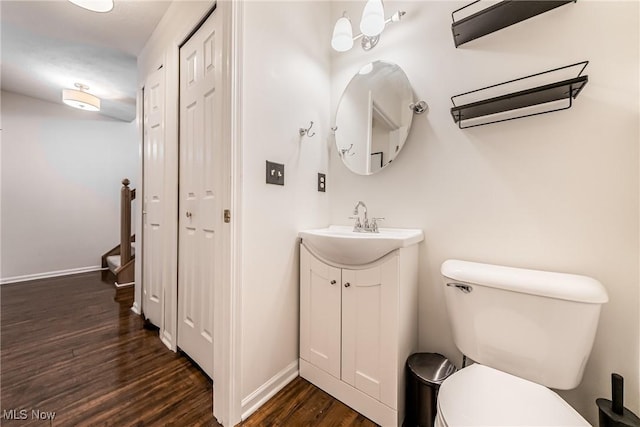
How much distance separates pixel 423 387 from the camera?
1.01 meters

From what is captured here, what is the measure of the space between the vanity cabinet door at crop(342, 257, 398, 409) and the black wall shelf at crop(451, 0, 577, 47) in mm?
1076

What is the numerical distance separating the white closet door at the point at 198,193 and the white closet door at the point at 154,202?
0.30m

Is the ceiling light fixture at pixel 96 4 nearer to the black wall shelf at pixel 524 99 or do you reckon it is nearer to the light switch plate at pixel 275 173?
Result: the light switch plate at pixel 275 173

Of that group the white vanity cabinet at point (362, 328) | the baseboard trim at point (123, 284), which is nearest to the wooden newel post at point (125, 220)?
the baseboard trim at point (123, 284)

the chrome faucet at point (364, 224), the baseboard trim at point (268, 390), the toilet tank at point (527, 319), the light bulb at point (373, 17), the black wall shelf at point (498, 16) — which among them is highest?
the light bulb at point (373, 17)

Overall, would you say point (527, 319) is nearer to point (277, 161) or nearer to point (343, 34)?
point (277, 161)

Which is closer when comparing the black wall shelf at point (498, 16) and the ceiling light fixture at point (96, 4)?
the black wall shelf at point (498, 16)

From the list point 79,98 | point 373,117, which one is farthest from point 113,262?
point 373,117

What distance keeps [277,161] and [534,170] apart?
115 cm

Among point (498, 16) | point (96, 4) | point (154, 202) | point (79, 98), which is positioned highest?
point (96, 4)

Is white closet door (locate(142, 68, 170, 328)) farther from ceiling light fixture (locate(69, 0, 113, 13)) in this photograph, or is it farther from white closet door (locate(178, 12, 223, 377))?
ceiling light fixture (locate(69, 0, 113, 13))

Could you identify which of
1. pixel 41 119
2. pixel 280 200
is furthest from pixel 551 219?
pixel 41 119

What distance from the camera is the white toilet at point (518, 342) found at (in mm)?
663

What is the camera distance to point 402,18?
1.36 metres
